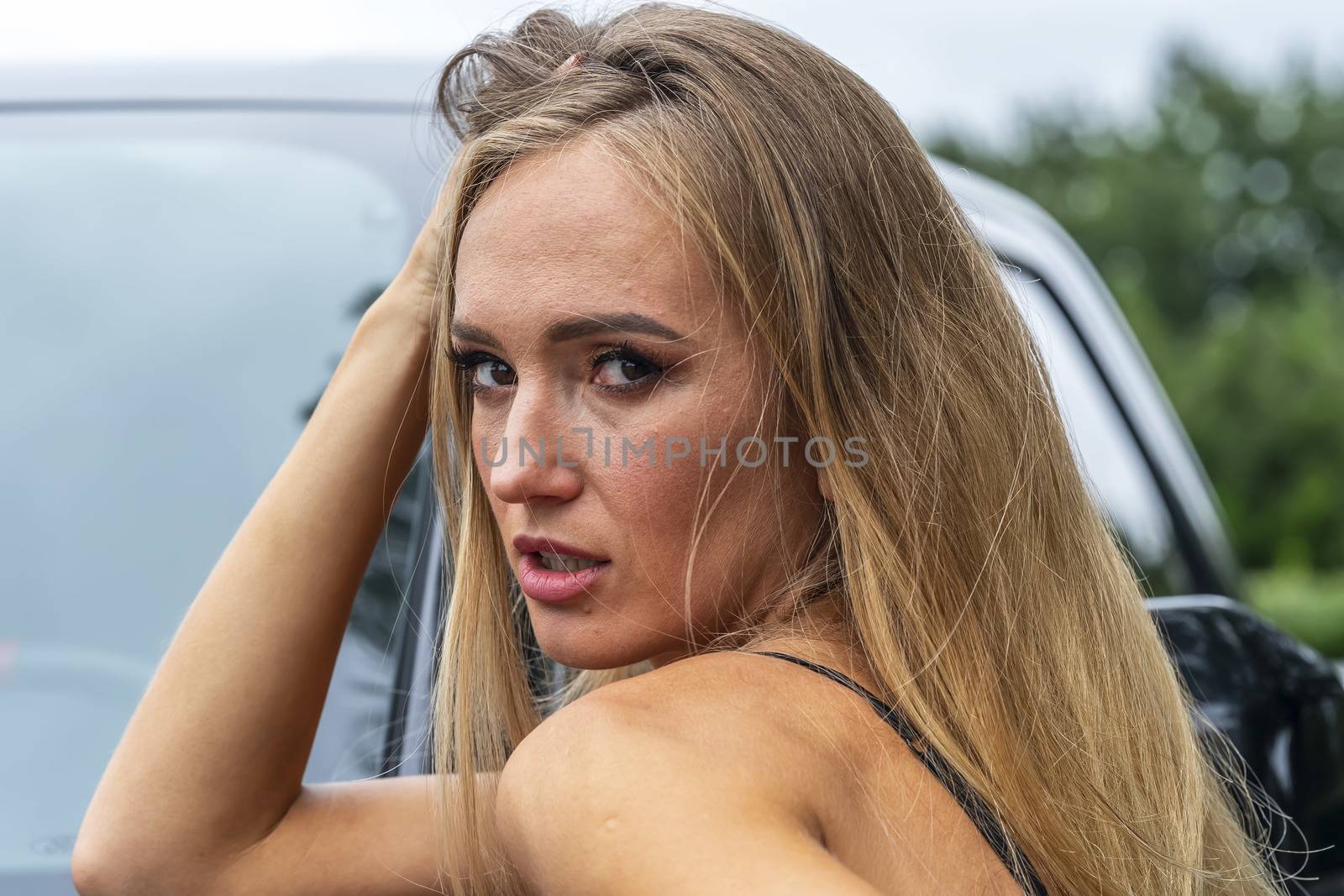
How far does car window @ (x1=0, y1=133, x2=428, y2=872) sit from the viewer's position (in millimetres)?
1791

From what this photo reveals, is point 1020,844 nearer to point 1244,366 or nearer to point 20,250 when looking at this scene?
point 20,250

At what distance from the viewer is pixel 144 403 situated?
6.66 ft

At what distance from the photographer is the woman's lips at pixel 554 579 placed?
144 cm

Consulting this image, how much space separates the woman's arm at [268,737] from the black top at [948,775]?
0.59 m

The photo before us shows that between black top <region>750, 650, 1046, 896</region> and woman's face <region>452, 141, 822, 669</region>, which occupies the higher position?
woman's face <region>452, 141, 822, 669</region>

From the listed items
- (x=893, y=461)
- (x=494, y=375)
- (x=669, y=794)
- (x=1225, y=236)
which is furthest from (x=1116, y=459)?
(x=1225, y=236)

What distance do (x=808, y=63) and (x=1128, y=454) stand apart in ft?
5.87

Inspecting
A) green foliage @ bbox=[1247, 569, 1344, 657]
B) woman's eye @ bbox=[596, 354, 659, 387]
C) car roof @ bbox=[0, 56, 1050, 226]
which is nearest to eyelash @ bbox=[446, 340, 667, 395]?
woman's eye @ bbox=[596, 354, 659, 387]

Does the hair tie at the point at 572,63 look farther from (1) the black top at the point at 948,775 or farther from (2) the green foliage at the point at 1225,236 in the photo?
(2) the green foliage at the point at 1225,236

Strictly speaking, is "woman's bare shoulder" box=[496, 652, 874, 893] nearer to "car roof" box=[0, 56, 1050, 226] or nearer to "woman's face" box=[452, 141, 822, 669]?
"woman's face" box=[452, 141, 822, 669]

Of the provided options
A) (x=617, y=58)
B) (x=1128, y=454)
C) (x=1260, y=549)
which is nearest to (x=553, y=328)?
(x=617, y=58)

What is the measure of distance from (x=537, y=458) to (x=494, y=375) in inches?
7.9

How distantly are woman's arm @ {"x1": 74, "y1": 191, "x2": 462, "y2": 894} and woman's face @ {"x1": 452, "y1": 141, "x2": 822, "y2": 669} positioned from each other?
32 centimetres

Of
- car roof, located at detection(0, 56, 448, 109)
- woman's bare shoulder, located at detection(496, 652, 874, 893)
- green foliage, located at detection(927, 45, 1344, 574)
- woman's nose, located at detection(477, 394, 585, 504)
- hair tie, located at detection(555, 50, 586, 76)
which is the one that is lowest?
green foliage, located at detection(927, 45, 1344, 574)
